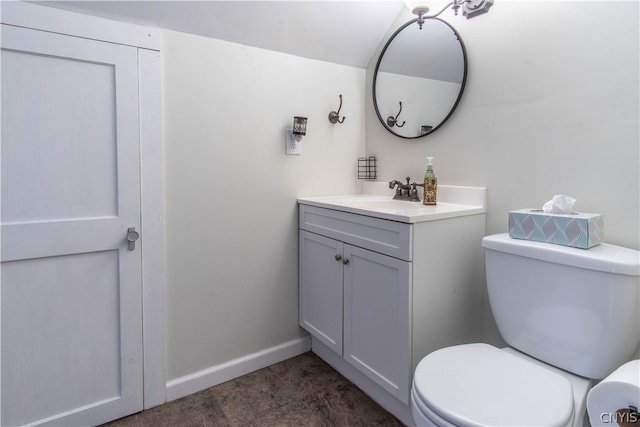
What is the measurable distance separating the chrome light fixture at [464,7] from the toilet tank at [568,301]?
1.01 m

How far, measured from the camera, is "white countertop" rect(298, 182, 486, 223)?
54.9 inches

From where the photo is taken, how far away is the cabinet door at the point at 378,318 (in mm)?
1392

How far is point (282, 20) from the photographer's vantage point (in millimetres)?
1751

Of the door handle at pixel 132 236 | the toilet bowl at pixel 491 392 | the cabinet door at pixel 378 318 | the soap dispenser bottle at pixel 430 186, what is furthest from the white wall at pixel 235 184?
the toilet bowl at pixel 491 392

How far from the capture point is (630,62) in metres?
1.20

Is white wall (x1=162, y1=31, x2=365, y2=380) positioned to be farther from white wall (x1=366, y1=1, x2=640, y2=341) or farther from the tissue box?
the tissue box

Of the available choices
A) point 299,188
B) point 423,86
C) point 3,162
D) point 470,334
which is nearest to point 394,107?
point 423,86

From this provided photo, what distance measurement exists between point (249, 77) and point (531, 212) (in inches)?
54.8

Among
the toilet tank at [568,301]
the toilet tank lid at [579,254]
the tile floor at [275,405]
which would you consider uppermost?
the toilet tank lid at [579,254]

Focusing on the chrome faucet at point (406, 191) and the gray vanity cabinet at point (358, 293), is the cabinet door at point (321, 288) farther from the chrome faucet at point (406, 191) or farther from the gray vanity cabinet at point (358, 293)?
the chrome faucet at point (406, 191)

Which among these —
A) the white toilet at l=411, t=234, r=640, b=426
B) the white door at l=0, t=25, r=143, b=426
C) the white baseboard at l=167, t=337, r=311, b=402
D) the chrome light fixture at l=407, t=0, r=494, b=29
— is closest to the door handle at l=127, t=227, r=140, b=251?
the white door at l=0, t=25, r=143, b=426

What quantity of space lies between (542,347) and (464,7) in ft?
4.75

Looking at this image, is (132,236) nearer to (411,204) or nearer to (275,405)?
(275,405)

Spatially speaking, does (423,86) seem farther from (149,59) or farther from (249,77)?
(149,59)
